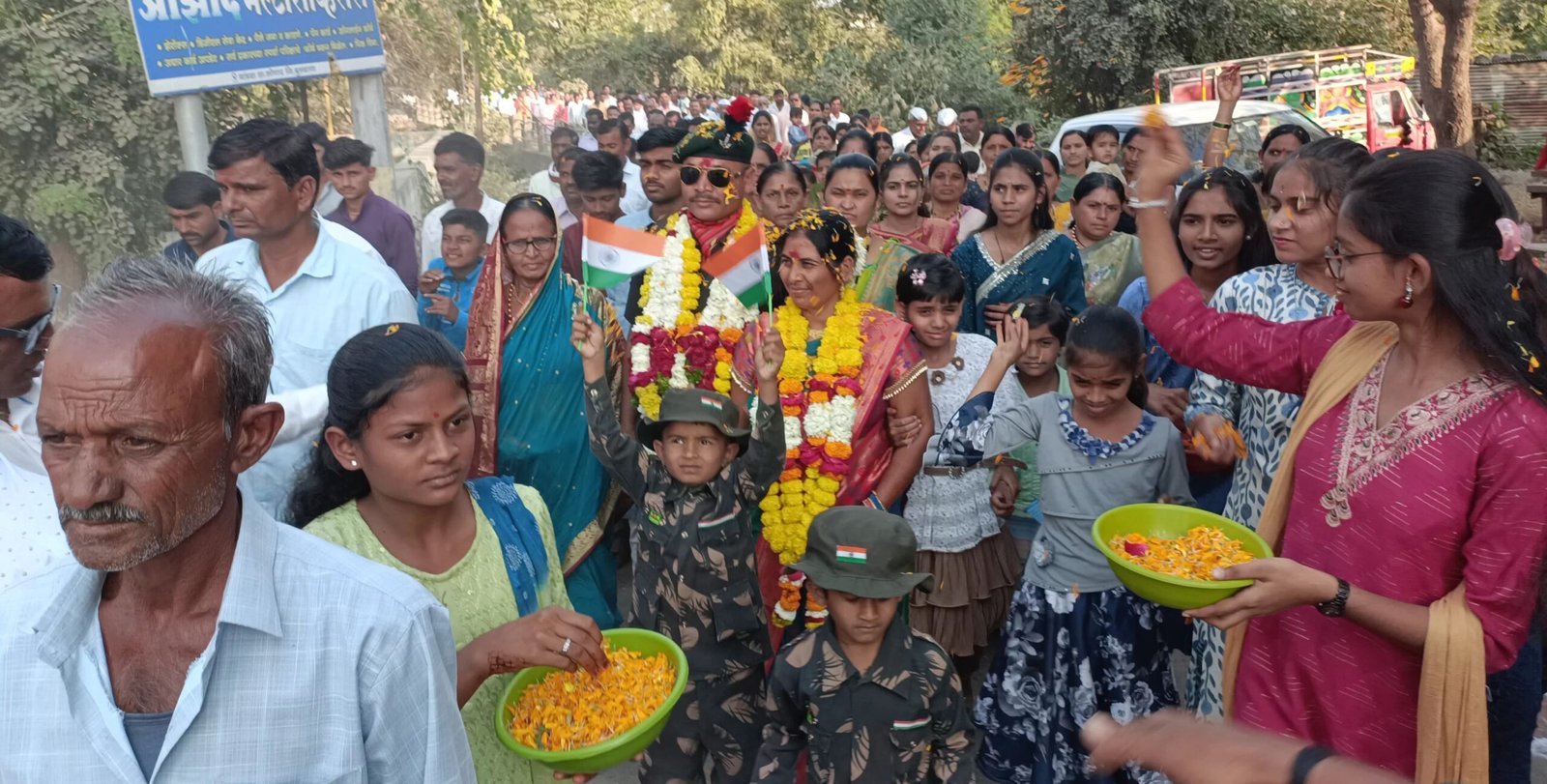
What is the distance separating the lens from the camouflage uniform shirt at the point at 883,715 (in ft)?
9.58

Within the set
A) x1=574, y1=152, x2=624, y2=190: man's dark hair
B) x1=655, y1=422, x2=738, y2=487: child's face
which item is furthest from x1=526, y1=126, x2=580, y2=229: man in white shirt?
x1=655, y1=422, x2=738, y2=487: child's face

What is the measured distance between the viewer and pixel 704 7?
121ft

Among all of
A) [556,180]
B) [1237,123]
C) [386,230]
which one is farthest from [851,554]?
[1237,123]

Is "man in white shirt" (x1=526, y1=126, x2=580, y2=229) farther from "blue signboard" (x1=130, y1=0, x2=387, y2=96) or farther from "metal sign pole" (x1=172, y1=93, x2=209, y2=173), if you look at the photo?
"metal sign pole" (x1=172, y1=93, x2=209, y2=173)

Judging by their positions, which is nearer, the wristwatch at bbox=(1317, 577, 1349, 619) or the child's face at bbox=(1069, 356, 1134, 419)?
the wristwatch at bbox=(1317, 577, 1349, 619)

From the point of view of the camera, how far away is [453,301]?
5.57 metres

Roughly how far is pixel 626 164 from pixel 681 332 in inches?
238

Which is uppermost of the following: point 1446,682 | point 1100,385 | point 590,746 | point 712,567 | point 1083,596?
point 1100,385

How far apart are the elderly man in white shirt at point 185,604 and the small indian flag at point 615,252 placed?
268 centimetres

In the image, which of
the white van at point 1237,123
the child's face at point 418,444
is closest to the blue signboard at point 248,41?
the white van at point 1237,123

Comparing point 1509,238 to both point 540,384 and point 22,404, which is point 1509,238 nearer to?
point 22,404

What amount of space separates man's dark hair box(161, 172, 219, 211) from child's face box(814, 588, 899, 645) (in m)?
4.25

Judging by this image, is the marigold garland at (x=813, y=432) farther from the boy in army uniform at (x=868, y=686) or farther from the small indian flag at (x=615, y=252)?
the boy in army uniform at (x=868, y=686)

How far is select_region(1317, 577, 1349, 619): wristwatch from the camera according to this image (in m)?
2.27
